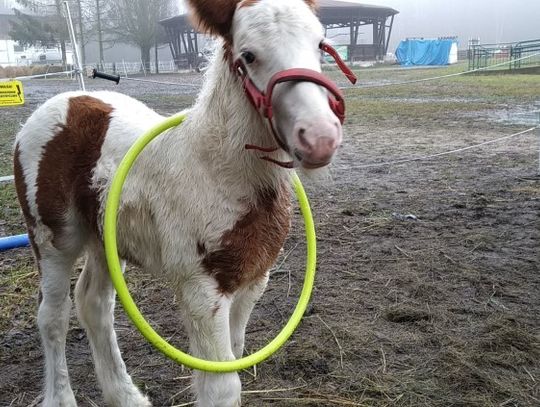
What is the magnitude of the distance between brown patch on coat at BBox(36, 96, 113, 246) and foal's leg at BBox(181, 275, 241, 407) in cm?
76

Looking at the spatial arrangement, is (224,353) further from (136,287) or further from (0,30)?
(0,30)

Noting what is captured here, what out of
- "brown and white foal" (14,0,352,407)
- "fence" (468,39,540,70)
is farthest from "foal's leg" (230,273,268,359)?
"fence" (468,39,540,70)

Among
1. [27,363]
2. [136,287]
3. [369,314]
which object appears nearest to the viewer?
[27,363]

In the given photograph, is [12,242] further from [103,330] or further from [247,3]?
[247,3]

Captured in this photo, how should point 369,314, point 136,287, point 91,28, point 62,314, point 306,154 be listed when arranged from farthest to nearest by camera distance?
1. point 91,28
2. point 136,287
3. point 369,314
4. point 62,314
5. point 306,154

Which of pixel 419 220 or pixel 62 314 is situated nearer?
pixel 62 314

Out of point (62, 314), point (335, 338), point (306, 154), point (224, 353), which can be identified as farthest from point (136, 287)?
point (306, 154)

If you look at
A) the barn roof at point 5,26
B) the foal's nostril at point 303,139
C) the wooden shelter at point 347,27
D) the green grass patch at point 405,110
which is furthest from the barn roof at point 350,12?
the foal's nostril at point 303,139

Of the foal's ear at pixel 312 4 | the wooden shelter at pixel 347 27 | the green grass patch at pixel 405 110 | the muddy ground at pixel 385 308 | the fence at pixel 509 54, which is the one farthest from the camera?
the wooden shelter at pixel 347 27

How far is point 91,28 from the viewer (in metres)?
36.0

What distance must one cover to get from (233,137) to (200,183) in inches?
8.8

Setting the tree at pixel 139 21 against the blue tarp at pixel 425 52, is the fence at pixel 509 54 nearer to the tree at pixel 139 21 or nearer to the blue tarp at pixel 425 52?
the blue tarp at pixel 425 52

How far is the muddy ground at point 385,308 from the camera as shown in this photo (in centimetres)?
295

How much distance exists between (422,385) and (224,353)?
4.39ft
